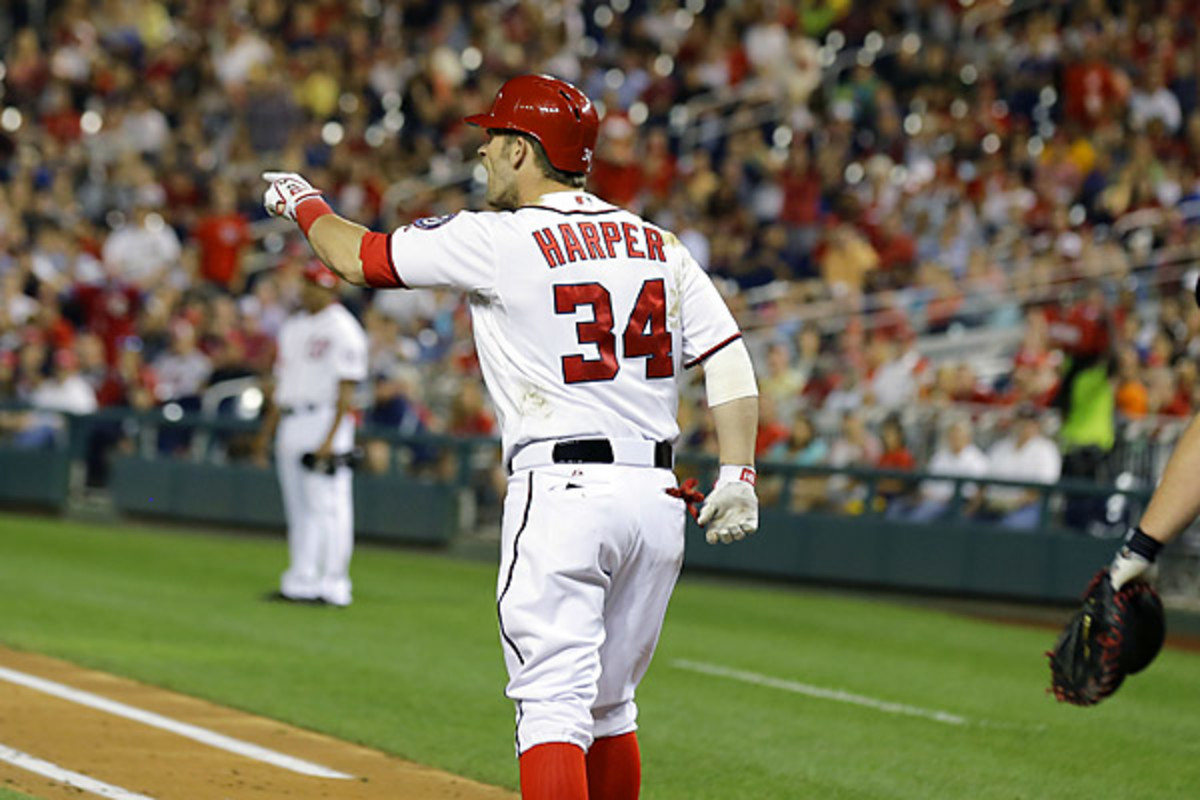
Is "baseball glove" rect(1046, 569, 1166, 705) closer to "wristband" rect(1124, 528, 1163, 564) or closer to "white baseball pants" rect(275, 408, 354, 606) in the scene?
"wristband" rect(1124, 528, 1163, 564)

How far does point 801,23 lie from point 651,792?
17548 millimetres

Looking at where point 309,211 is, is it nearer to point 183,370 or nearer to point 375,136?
point 183,370

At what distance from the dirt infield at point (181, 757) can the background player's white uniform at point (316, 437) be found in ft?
11.7

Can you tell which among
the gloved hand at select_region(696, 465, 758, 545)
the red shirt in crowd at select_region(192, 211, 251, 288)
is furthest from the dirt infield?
the red shirt in crowd at select_region(192, 211, 251, 288)

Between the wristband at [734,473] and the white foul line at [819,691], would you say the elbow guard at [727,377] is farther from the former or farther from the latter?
the white foul line at [819,691]

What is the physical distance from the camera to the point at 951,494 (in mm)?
Result: 14570

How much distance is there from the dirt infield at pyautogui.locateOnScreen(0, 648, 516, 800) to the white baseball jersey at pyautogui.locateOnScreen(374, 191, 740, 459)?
2.36 meters

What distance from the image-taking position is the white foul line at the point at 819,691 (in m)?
9.19

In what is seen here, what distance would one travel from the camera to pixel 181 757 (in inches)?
281

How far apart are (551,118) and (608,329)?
0.57m

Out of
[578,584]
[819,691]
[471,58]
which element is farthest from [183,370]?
[578,584]

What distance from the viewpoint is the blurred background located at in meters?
14.9

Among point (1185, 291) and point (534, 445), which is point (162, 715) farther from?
point (1185, 291)

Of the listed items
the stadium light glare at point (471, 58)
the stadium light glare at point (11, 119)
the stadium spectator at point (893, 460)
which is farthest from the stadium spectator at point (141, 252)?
the stadium spectator at point (893, 460)
